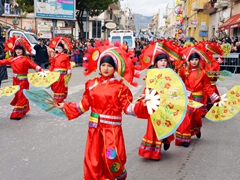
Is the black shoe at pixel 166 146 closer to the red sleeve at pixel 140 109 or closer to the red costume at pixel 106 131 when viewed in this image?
the red costume at pixel 106 131

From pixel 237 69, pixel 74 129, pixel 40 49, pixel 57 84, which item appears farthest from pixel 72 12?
pixel 74 129

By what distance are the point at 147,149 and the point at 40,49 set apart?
14052mm

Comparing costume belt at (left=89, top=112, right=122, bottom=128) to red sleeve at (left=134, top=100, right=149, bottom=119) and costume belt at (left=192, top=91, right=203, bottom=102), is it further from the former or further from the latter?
costume belt at (left=192, top=91, right=203, bottom=102)

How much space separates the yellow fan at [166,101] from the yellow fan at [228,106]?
2.38 m

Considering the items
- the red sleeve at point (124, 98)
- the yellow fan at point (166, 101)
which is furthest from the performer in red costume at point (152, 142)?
the yellow fan at point (166, 101)

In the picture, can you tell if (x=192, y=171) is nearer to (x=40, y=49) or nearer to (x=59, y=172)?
(x=59, y=172)

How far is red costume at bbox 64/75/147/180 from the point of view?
3.61 meters

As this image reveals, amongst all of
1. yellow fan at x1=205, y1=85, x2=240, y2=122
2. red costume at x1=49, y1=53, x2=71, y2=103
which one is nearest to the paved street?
yellow fan at x1=205, y1=85, x2=240, y2=122

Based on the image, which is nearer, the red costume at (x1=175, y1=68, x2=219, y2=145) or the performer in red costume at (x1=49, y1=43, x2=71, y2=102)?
the red costume at (x1=175, y1=68, x2=219, y2=145)

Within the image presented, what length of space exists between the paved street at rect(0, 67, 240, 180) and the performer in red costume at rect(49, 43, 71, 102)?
5.79 ft

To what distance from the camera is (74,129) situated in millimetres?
6621

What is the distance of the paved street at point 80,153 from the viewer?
448 cm

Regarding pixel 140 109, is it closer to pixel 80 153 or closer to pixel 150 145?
pixel 150 145

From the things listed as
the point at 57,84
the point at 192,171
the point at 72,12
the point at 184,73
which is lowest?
the point at 192,171
